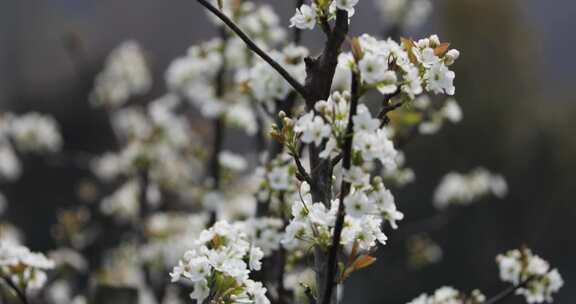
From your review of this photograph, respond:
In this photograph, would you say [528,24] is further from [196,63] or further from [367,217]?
[367,217]

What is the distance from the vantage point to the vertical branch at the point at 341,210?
210 centimetres

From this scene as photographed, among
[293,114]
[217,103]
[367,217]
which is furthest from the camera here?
[217,103]

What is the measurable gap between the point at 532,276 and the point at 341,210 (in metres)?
1.78

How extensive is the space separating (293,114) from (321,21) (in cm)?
195

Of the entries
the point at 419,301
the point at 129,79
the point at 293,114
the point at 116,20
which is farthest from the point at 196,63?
the point at 116,20

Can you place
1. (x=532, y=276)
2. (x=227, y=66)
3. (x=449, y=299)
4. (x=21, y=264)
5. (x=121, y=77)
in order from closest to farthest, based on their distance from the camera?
(x=21, y=264) → (x=532, y=276) → (x=449, y=299) → (x=227, y=66) → (x=121, y=77)

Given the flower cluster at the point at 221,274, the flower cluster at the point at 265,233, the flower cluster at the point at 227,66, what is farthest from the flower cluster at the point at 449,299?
the flower cluster at the point at 227,66

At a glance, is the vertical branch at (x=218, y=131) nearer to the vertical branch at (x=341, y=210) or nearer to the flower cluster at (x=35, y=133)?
the flower cluster at (x=35, y=133)

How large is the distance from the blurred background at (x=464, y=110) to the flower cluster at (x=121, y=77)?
5461 mm

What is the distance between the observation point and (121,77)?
7.84 metres

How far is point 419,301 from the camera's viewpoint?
3762 millimetres

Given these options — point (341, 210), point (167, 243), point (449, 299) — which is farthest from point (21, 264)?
point (167, 243)

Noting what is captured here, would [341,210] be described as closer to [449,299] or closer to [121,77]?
[449,299]

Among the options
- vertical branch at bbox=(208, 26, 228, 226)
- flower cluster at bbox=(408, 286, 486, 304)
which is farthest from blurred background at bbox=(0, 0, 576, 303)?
flower cluster at bbox=(408, 286, 486, 304)
